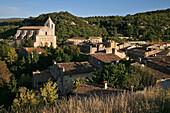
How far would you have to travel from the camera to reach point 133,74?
13914 millimetres

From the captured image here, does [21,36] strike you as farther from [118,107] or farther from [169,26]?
[169,26]

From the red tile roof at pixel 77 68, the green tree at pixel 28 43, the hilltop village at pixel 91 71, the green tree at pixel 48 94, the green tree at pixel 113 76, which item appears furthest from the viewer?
the green tree at pixel 28 43

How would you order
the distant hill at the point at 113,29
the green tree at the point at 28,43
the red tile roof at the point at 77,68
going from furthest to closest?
the distant hill at the point at 113,29, the green tree at the point at 28,43, the red tile roof at the point at 77,68

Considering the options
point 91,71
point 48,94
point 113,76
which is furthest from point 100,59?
point 48,94

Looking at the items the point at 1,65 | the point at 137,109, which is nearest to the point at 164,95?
the point at 137,109

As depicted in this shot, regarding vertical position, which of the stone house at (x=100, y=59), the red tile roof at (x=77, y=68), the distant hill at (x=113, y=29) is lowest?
the red tile roof at (x=77, y=68)

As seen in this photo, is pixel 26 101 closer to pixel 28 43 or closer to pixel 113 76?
pixel 113 76

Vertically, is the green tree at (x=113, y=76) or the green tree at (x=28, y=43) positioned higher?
the green tree at (x=28, y=43)

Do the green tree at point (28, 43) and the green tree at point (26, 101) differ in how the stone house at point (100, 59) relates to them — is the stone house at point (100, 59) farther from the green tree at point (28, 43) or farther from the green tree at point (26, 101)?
the green tree at point (28, 43)

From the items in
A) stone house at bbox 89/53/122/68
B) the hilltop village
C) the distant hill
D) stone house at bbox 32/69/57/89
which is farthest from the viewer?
the distant hill

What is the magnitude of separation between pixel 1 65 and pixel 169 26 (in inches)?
3379

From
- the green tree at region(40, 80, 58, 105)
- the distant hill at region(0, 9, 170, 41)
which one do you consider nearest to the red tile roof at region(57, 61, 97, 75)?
the green tree at region(40, 80, 58, 105)

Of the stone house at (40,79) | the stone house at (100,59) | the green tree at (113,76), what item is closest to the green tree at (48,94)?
the green tree at (113,76)

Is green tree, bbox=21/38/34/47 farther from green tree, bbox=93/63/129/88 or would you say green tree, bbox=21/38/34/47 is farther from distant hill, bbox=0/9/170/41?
green tree, bbox=93/63/129/88
